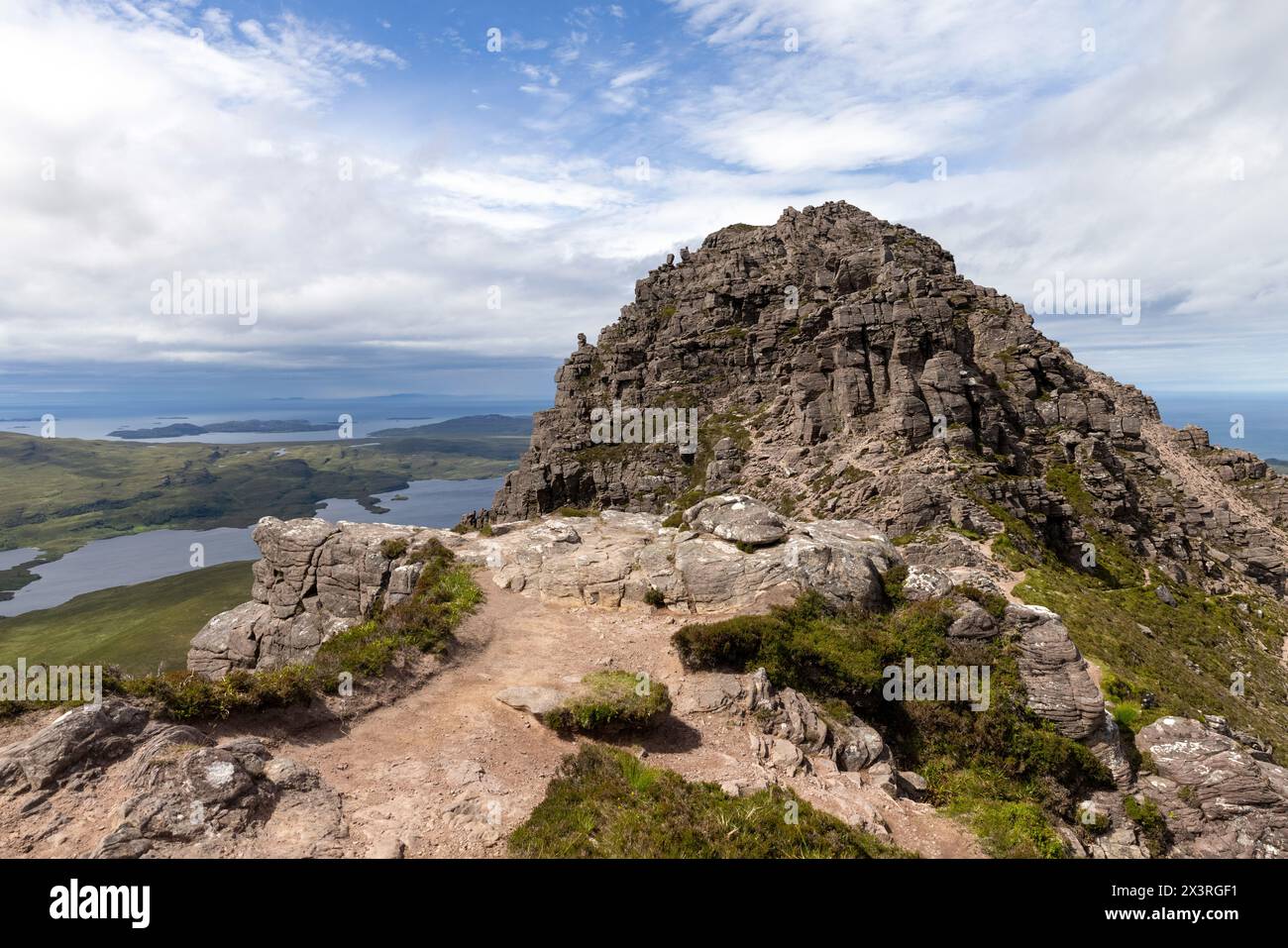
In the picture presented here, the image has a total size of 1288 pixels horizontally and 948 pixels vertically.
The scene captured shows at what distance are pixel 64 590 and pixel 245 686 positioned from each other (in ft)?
855

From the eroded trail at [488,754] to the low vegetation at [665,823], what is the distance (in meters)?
1.03

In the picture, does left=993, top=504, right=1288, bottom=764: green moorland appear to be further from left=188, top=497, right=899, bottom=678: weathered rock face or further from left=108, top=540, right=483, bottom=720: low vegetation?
left=108, top=540, right=483, bottom=720: low vegetation

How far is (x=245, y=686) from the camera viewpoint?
652 inches

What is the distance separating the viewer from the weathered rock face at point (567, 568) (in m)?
26.6

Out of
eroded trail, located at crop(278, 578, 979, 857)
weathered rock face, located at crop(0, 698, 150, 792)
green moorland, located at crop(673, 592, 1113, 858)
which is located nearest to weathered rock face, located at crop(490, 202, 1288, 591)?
green moorland, located at crop(673, 592, 1113, 858)

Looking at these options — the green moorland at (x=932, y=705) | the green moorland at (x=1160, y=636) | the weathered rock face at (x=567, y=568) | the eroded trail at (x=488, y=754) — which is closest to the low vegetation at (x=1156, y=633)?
the green moorland at (x=1160, y=636)

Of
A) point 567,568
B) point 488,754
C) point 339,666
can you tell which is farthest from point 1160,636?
point 339,666

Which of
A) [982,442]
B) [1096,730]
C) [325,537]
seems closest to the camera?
[1096,730]

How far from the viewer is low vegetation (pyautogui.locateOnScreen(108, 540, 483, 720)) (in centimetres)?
1552

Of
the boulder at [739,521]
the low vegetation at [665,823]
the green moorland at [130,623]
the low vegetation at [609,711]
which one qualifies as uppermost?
the boulder at [739,521]

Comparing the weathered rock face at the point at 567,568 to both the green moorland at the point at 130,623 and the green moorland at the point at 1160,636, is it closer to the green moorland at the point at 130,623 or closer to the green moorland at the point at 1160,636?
the green moorland at the point at 1160,636
